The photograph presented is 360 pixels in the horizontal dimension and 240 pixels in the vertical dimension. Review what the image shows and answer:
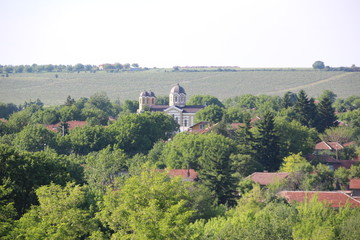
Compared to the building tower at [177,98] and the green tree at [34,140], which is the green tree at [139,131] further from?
the building tower at [177,98]

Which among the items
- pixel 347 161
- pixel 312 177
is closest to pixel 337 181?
pixel 312 177

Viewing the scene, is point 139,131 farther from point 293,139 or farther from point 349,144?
point 349,144

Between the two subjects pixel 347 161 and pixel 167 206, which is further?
pixel 347 161

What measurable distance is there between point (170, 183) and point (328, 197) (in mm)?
14786

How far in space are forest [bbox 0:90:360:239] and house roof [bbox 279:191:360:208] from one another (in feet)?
3.50

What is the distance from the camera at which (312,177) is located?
200 ft

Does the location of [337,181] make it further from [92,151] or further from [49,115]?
[49,115]

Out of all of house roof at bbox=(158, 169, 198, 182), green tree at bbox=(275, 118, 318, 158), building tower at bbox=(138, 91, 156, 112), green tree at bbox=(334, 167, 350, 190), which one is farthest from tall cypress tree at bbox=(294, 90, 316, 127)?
building tower at bbox=(138, 91, 156, 112)

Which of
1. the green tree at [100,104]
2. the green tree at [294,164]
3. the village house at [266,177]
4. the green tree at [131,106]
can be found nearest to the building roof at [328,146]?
the green tree at [294,164]

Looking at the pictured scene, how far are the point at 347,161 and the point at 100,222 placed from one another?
40794 mm

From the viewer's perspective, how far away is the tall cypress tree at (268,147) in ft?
245

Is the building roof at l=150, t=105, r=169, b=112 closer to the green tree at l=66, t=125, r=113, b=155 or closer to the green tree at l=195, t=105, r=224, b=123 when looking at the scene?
the green tree at l=195, t=105, r=224, b=123

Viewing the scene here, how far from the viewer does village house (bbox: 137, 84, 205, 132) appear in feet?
412

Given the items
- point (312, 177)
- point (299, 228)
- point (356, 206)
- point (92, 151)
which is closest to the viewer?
point (299, 228)
